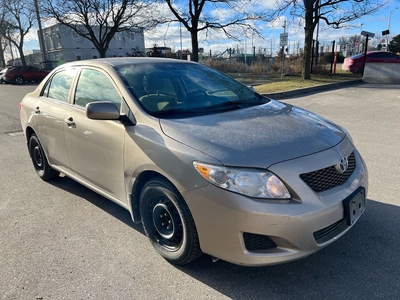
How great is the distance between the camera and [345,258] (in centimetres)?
266

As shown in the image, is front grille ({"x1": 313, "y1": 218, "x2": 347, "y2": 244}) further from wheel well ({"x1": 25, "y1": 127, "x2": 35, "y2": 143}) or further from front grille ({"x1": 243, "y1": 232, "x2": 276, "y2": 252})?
wheel well ({"x1": 25, "y1": 127, "x2": 35, "y2": 143})

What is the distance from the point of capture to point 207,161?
2.21m

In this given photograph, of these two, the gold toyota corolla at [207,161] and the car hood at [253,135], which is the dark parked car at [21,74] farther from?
the car hood at [253,135]

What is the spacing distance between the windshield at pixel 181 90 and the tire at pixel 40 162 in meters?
1.99

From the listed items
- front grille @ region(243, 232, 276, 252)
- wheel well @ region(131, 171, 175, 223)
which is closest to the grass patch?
wheel well @ region(131, 171, 175, 223)

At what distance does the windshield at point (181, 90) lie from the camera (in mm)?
2980

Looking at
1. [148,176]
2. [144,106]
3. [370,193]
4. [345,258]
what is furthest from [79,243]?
[370,193]

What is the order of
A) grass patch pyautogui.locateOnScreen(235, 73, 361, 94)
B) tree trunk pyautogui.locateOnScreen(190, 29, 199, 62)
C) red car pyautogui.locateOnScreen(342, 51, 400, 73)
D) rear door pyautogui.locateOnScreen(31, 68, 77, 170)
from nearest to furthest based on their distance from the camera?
1. rear door pyautogui.locateOnScreen(31, 68, 77, 170)
2. grass patch pyautogui.locateOnScreen(235, 73, 361, 94)
3. red car pyautogui.locateOnScreen(342, 51, 400, 73)
4. tree trunk pyautogui.locateOnScreen(190, 29, 199, 62)

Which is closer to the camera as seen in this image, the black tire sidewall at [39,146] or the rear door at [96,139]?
the rear door at [96,139]

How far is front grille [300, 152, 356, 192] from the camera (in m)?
2.23

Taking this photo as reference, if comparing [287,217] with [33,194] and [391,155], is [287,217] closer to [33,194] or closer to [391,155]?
[33,194]

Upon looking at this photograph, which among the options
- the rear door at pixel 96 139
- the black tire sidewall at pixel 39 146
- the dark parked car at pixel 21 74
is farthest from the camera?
the dark parked car at pixel 21 74

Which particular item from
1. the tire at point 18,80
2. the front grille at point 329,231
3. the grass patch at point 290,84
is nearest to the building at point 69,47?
the tire at point 18,80

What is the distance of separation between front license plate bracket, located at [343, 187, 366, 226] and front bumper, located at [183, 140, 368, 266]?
0.17 ft
